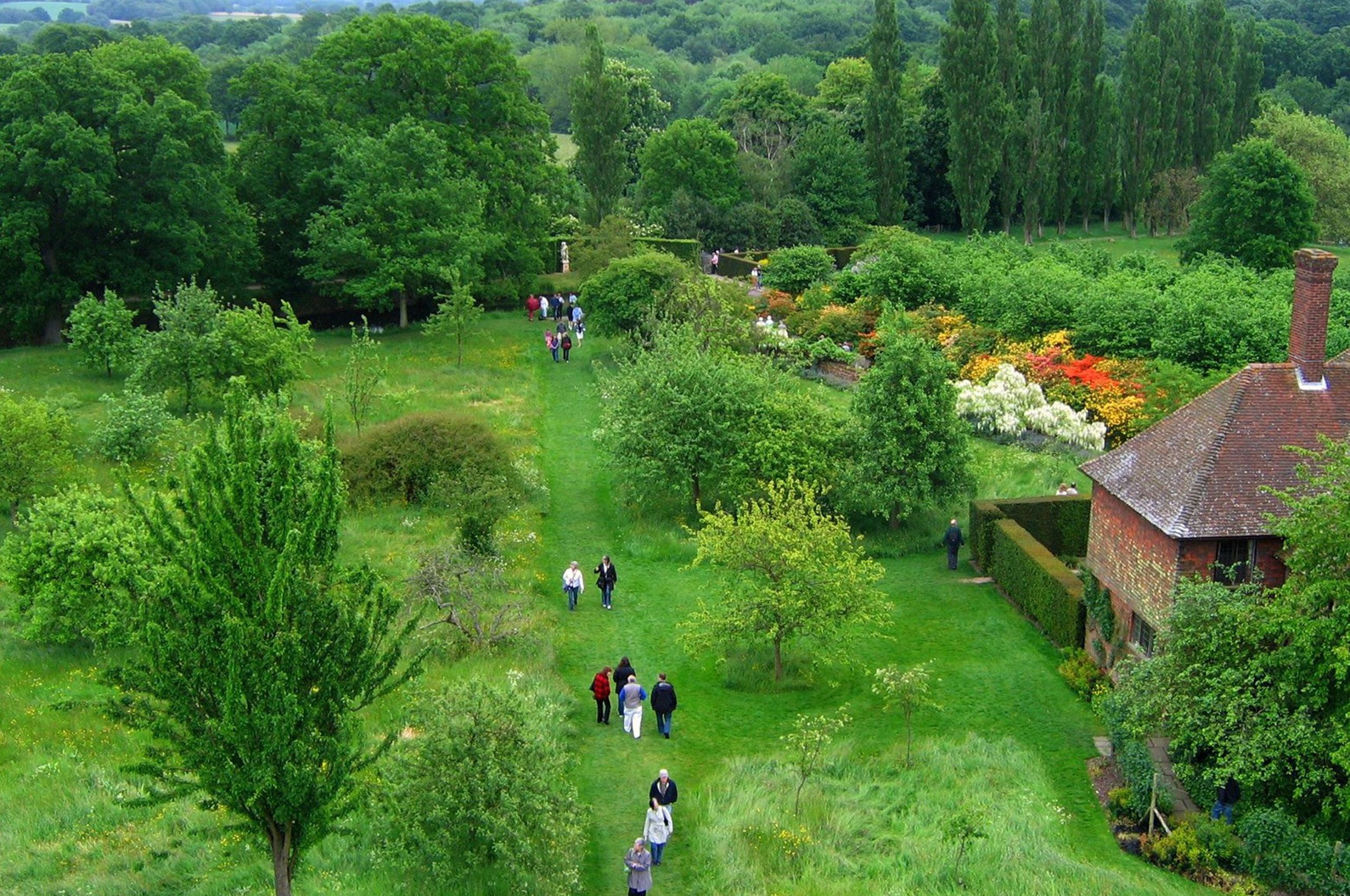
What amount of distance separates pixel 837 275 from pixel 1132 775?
1275 inches

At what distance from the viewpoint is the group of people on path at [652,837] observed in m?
17.6

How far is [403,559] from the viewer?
2905 cm

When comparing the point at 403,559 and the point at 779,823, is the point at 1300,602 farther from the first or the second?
the point at 403,559

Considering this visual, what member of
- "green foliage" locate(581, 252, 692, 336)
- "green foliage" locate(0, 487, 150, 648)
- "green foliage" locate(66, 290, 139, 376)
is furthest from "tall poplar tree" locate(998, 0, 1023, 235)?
"green foliage" locate(0, 487, 150, 648)

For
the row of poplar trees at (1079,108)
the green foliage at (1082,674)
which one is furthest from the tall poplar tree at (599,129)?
the green foliage at (1082,674)

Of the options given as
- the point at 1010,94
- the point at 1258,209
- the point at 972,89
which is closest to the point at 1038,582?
the point at 1258,209

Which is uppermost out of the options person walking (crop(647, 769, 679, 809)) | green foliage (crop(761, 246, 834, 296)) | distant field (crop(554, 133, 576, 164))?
distant field (crop(554, 133, 576, 164))

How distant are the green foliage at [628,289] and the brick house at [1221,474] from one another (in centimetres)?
2266

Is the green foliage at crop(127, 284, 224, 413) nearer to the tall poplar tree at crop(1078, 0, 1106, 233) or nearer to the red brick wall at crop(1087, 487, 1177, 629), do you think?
the red brick wall at crop(1087, 487, 1177, 629)

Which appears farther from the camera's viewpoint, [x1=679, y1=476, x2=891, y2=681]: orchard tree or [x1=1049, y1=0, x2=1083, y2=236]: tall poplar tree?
[x1=1049, y1=0, x2=1083, y2=236]: tall poplar tree

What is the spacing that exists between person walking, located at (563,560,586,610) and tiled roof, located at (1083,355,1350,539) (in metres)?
10.2

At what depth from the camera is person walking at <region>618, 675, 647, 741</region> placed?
72.8 ft

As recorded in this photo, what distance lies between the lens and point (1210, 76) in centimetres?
7125

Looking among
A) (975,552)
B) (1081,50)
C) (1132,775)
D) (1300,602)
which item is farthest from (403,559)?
(1081,50)
